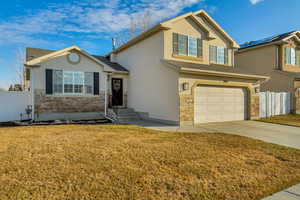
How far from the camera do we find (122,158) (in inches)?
167

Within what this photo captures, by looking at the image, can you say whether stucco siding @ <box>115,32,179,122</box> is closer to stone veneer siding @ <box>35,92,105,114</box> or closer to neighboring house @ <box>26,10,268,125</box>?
neighboring house @ <box>26,10,268,125</box>

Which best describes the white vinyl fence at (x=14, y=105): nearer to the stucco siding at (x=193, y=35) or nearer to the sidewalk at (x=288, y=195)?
the stucco siding at (x=193, y=35)

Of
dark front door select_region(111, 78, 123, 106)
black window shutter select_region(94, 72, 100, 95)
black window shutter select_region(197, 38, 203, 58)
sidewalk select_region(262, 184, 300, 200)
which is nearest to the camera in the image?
sidewalk select_region(262, 184, 300, 200)

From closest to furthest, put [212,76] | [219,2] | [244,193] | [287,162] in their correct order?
[244,193], [287,162], [212,76], [219,2]

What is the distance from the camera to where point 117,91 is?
13320 mm

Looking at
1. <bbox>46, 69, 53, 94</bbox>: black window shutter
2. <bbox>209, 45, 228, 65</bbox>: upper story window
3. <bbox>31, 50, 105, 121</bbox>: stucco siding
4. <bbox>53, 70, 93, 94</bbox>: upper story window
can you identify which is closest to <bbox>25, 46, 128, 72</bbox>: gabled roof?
<bbox>31, 50, 105, 121</bbox>: stucco siding

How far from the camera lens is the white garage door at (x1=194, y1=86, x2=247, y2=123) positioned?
10055 millimetres

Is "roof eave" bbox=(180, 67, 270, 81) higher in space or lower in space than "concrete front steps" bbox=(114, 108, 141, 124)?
higher

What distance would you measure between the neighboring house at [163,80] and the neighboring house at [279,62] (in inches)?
223

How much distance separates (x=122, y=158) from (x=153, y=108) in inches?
272

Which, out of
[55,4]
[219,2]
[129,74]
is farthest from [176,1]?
[55,4]

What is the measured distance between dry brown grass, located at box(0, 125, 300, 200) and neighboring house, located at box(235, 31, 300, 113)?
1308 centimetres

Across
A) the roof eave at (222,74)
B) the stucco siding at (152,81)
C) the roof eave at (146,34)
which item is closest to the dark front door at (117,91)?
the stucco siding at (152,81)

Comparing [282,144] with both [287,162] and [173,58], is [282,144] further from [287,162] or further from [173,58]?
[173,58]
